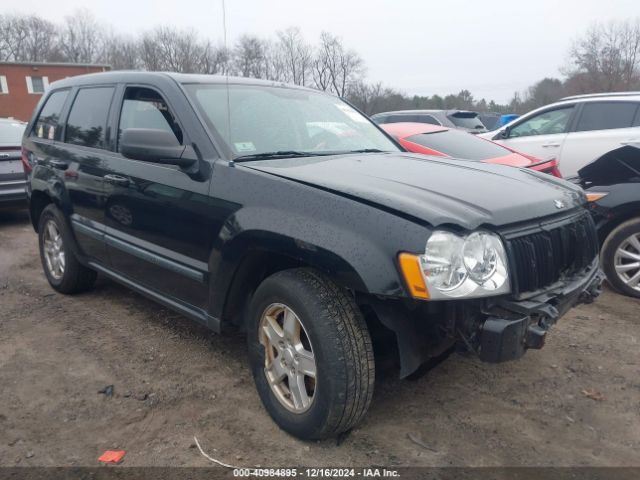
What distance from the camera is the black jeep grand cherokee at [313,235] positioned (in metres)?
2.20

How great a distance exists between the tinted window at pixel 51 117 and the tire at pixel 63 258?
0.64 m

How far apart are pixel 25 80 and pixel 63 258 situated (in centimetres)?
3955

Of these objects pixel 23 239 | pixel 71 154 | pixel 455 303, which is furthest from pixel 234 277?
pixel 23 239

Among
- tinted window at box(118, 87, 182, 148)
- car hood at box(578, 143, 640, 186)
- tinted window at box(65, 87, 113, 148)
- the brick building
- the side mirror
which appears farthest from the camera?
the brick building

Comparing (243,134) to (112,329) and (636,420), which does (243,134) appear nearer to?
(112,329)

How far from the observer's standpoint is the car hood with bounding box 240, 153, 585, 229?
7.45 feet

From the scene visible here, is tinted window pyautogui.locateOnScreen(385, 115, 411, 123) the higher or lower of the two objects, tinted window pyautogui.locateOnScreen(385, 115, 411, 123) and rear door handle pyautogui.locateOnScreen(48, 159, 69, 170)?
the higher

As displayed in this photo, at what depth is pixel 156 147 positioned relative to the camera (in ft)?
9.35

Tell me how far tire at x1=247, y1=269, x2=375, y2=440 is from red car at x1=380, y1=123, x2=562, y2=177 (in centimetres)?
367

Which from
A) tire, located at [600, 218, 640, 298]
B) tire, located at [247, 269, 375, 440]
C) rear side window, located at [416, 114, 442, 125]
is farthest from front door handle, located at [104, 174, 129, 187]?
rear side window, located at [416, 114, 442, 125]

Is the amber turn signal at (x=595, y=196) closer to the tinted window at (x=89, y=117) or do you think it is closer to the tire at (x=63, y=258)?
the tinted window at (x=89, y=117)

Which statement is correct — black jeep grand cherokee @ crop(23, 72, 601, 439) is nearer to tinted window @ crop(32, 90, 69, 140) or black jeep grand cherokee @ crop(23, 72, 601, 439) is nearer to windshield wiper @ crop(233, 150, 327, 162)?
windshield wiper @ crop(233, 150, 327, 162)

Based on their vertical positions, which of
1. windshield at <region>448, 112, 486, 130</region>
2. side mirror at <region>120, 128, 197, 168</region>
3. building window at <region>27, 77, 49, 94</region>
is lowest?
side mirror at <region>120, 128, 197, 168</region>

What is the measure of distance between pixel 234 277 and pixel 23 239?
5490 millimetres
